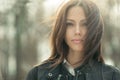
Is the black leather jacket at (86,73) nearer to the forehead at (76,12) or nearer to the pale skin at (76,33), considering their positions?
the pale skin at (76,33)

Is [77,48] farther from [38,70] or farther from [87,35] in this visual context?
[38,70]

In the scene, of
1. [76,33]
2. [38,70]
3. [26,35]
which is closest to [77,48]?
[76,33]

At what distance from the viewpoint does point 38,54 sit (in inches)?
216

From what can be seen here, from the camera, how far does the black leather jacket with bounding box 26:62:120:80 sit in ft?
5.83

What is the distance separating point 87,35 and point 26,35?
13.5 feet

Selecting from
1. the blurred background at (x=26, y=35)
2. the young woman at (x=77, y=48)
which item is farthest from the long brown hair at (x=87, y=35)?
the blurred background at (x=26, y=35)

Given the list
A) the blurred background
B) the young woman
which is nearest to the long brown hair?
the young woman

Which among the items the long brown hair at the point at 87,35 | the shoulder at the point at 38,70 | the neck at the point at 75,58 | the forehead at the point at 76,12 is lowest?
the shoulder at the point at 38,70

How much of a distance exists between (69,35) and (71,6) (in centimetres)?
15

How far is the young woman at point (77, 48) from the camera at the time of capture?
5.80 ft

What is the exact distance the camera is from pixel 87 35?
1758mm

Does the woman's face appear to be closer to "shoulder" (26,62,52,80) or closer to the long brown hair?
the long brown hair

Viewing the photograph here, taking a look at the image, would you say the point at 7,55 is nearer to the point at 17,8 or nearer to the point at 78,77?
the point at 17,8

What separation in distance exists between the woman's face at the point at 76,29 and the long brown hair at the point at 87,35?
2 centimetres
